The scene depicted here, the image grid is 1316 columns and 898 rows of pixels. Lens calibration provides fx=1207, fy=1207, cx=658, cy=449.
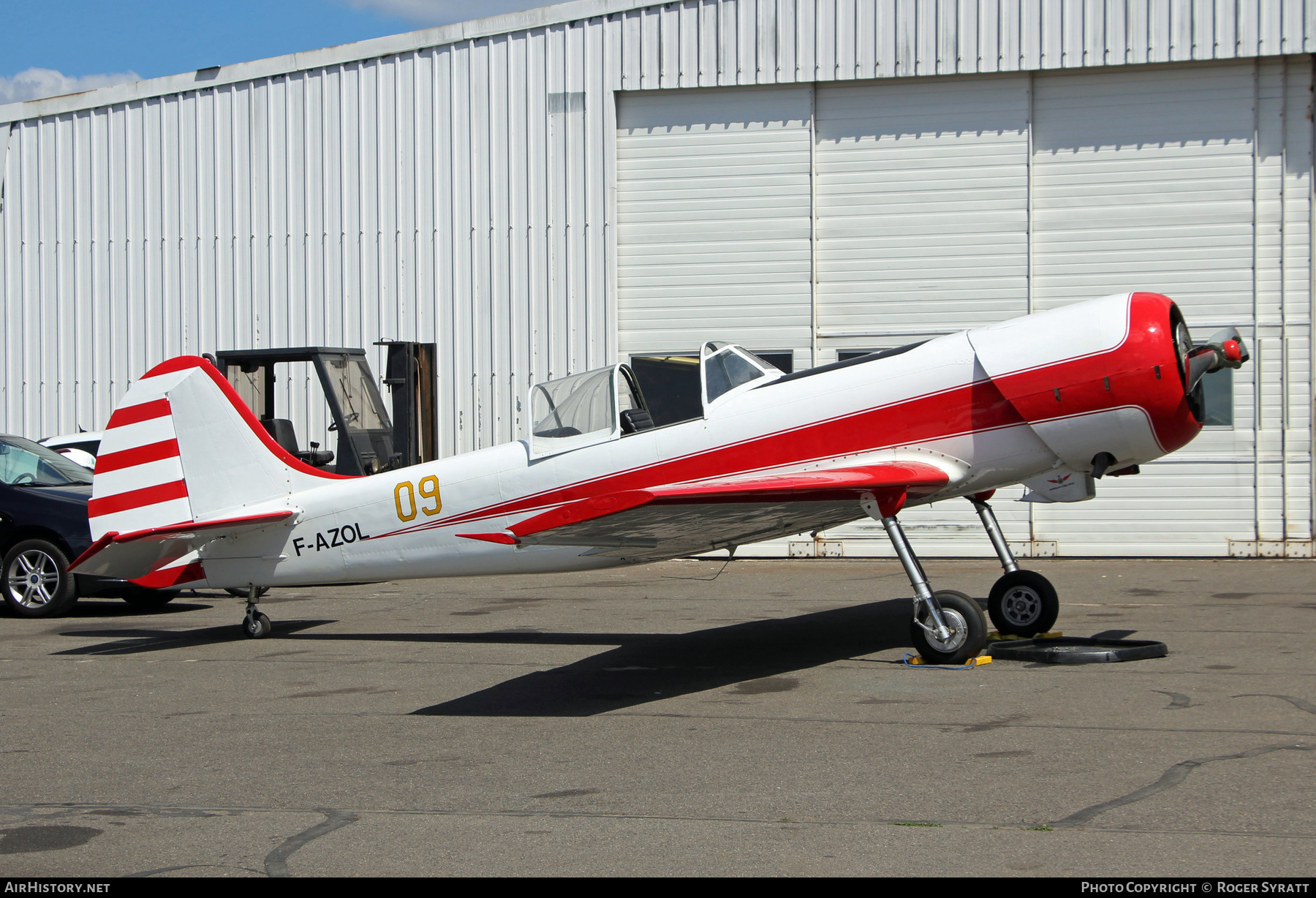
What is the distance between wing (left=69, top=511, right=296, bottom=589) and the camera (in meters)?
9.22

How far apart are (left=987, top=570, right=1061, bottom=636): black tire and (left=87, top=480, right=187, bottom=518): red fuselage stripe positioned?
6.31 m

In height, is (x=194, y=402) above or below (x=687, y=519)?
above

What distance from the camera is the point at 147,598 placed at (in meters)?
11.8

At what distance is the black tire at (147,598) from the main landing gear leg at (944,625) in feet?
25.3

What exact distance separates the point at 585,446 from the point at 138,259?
11706 mm

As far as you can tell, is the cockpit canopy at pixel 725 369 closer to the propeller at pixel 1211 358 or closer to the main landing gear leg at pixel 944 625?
the main landing gear leg at pixel 944 625

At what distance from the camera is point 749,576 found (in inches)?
547

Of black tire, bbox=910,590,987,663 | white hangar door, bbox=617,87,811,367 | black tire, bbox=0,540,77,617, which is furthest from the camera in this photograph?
white hangar door, bbox=617,87,811,367

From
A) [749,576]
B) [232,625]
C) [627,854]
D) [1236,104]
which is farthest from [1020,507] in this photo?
[627,854]

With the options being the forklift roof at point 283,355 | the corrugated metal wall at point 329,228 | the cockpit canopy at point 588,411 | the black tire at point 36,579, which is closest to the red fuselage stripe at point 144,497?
the black tire at point 36,579

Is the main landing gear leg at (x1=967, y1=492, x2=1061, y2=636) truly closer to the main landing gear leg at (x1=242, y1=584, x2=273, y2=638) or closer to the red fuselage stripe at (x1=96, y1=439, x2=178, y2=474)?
the main landing gear leg at (x1=242, y1=584, x2=273, y2=638)

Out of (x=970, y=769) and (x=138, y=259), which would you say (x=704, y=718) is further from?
(x=138, y=259)

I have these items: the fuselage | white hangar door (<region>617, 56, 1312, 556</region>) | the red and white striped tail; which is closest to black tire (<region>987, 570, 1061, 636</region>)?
the fuselage

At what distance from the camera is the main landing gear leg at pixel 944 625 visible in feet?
24.7
